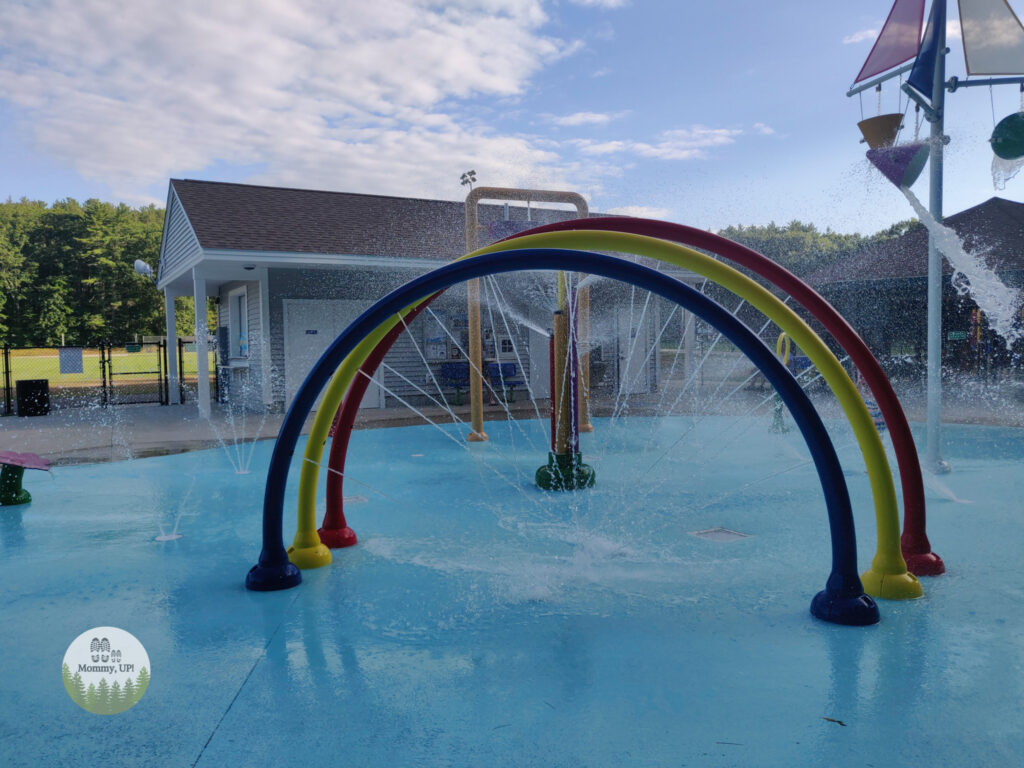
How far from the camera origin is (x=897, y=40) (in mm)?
8055

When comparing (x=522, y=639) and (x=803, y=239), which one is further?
(x=803, y=239)

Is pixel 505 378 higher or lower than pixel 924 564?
higher

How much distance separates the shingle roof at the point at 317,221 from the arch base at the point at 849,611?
12596 millimetres

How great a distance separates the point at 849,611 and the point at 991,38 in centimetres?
705

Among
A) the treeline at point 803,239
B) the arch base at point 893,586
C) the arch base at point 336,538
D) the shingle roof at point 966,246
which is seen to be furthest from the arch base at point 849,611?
the treeline at point 803,239

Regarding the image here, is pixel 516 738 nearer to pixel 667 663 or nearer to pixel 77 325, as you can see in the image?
pixel 667 663

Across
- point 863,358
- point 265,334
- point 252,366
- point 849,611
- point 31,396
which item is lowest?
point 849,611

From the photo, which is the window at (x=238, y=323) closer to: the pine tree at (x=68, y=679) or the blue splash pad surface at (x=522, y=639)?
the blue splash pad surface at (x=522, y=639)

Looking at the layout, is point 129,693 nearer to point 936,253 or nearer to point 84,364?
point 936,253

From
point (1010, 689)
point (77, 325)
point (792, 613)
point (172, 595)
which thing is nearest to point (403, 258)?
point (172, 595)

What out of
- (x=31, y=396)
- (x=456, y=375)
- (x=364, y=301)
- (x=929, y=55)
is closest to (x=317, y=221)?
(x=364, y=301)

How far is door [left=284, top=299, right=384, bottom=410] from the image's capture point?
15859 mm

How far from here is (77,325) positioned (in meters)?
45.3

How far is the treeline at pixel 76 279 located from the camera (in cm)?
4428
